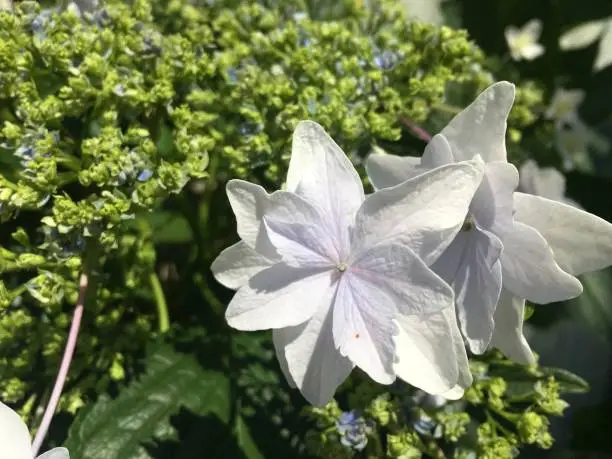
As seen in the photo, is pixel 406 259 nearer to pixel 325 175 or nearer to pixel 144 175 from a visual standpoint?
pixel 325 175

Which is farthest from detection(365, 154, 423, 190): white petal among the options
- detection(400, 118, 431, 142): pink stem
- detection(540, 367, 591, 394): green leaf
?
detection(540, 367, 591, 394): green leaf

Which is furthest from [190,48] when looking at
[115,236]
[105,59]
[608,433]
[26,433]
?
[608,433]

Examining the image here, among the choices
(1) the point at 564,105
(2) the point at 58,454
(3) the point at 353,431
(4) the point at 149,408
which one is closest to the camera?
(2) the point at 58,454

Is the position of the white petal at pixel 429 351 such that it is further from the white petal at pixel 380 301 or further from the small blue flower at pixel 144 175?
the small blue flower at pixel 144 175

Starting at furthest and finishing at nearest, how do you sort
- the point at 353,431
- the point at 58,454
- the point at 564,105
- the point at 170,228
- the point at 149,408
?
the point at 564,105 → the point at 170,228 → the point at 149,408 → the point at 353,431 → the point at 58,454

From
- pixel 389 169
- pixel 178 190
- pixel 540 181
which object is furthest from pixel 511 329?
pixel 540 181

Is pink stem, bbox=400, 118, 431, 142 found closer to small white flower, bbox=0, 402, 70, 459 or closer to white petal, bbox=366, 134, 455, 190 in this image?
white petal, bbox=366, 134, 455, 190
